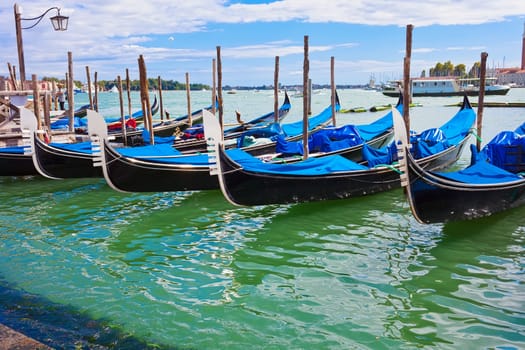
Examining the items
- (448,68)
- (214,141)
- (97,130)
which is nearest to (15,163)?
(97,130)

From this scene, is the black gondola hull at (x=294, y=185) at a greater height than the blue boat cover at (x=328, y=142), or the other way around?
the blue boat cover at (x=328, y=142)

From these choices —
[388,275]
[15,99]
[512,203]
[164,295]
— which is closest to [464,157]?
[512,203]

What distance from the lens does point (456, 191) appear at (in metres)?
5.01

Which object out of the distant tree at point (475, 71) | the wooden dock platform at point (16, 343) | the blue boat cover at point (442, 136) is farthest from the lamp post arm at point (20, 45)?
the distant tree at point (475, 71)

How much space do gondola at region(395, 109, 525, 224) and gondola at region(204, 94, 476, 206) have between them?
2.97 ft

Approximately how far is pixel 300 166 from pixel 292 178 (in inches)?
12.5

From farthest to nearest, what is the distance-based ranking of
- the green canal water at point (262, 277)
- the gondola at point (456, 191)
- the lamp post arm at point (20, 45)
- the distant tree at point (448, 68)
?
1. the distant tree at point (448, 68)
2. the lamp post arm at point (20, 45)
3. the gondola at point (456, 191)
4. the green canal water at point (262, 277)

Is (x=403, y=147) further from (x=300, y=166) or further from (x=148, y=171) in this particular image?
(x=148, y=171)

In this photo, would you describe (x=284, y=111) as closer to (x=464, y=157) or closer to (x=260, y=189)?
(x=464, y=157)

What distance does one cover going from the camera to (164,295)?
3.84 meters

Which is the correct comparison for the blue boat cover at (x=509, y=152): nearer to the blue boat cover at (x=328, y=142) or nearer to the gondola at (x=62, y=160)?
the blue boat cover at (x=328, y=142)

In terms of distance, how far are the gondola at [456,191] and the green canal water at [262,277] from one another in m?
0.20

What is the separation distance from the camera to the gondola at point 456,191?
475 centimetres

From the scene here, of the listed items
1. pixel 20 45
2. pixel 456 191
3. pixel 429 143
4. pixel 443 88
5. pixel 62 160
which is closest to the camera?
pixel 456 191
